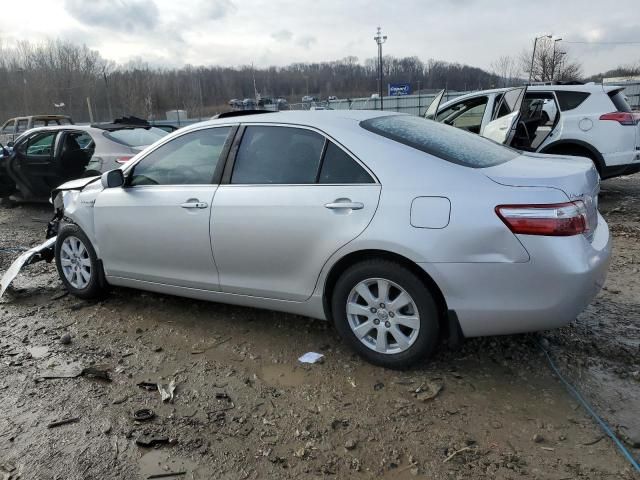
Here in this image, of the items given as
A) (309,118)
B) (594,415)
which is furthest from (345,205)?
(594,415)

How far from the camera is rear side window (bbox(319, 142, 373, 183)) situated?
306 centimetres

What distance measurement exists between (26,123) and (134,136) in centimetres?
1141

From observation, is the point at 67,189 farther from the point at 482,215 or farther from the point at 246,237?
the point at 482,215

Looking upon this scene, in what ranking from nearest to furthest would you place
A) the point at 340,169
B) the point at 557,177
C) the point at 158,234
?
the point at 557,177 < the point at 340,169 < the point at 158,234

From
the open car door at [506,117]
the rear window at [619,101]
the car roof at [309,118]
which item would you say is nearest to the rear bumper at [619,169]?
the rear window at [619,101]

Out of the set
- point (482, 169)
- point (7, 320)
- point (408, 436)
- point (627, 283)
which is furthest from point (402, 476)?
point (7, 320)

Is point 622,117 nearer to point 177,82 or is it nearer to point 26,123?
point 26,123

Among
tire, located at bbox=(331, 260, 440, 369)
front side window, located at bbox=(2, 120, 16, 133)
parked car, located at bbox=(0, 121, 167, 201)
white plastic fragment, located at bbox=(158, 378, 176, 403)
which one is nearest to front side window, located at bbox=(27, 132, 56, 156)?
parked car, located at bbox=(0, 121, 167, 201)

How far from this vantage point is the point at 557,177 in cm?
276

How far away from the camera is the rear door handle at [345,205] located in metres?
2.98

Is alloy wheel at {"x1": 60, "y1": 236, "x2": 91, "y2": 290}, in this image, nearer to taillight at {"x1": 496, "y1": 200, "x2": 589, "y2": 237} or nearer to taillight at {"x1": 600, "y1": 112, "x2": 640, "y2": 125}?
taillight at {"x1": 496, "y1": 200, "x2": 589, "y2": 237}

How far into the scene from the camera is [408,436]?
2555 mm

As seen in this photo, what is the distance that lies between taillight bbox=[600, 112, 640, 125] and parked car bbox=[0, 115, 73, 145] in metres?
14.2

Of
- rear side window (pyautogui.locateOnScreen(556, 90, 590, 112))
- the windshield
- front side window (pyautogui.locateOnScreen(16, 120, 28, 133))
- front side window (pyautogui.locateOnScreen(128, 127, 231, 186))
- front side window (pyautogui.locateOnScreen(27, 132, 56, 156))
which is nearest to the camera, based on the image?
front side window (pyautogui.locateOnScreen(128, 127, 231, 186))
